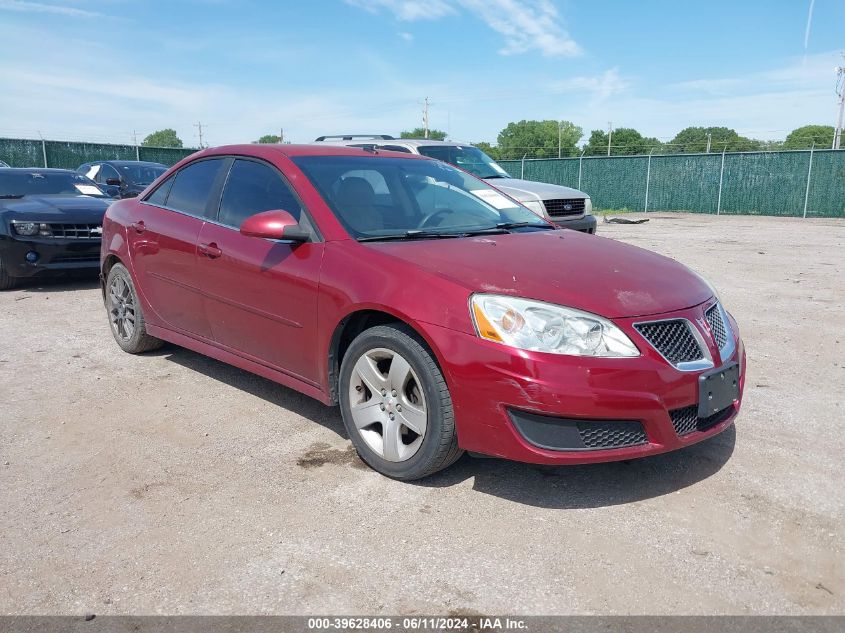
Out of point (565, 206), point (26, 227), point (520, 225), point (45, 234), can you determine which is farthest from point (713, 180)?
point (520, 225)

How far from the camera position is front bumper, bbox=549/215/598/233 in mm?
10062

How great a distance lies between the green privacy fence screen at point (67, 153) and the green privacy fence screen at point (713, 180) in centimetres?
1445

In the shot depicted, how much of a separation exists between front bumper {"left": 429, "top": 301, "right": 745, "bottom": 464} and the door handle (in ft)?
5.92

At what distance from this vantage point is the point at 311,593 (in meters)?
2.55

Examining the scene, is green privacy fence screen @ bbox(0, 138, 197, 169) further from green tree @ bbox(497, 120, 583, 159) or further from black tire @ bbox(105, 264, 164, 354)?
green tree @ bbox(497, 120, 583, 159)

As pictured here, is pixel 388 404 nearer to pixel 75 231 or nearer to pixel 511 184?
pixel 75 231

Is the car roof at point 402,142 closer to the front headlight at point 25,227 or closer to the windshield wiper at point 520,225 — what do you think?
the front headlight at point 25,227

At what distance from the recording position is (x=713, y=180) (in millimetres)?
26484

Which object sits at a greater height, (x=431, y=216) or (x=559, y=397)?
(x=431, y=216)

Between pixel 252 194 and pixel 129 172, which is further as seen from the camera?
pixel 129 172

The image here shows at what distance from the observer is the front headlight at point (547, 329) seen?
9.71 feet

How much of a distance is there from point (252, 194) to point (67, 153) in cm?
2538

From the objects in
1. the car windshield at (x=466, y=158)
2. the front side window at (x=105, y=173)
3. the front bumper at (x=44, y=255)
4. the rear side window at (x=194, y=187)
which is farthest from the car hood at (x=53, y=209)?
the front side window at (x=105, y=173)

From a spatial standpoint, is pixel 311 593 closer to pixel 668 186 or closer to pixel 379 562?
pixel 379 562
